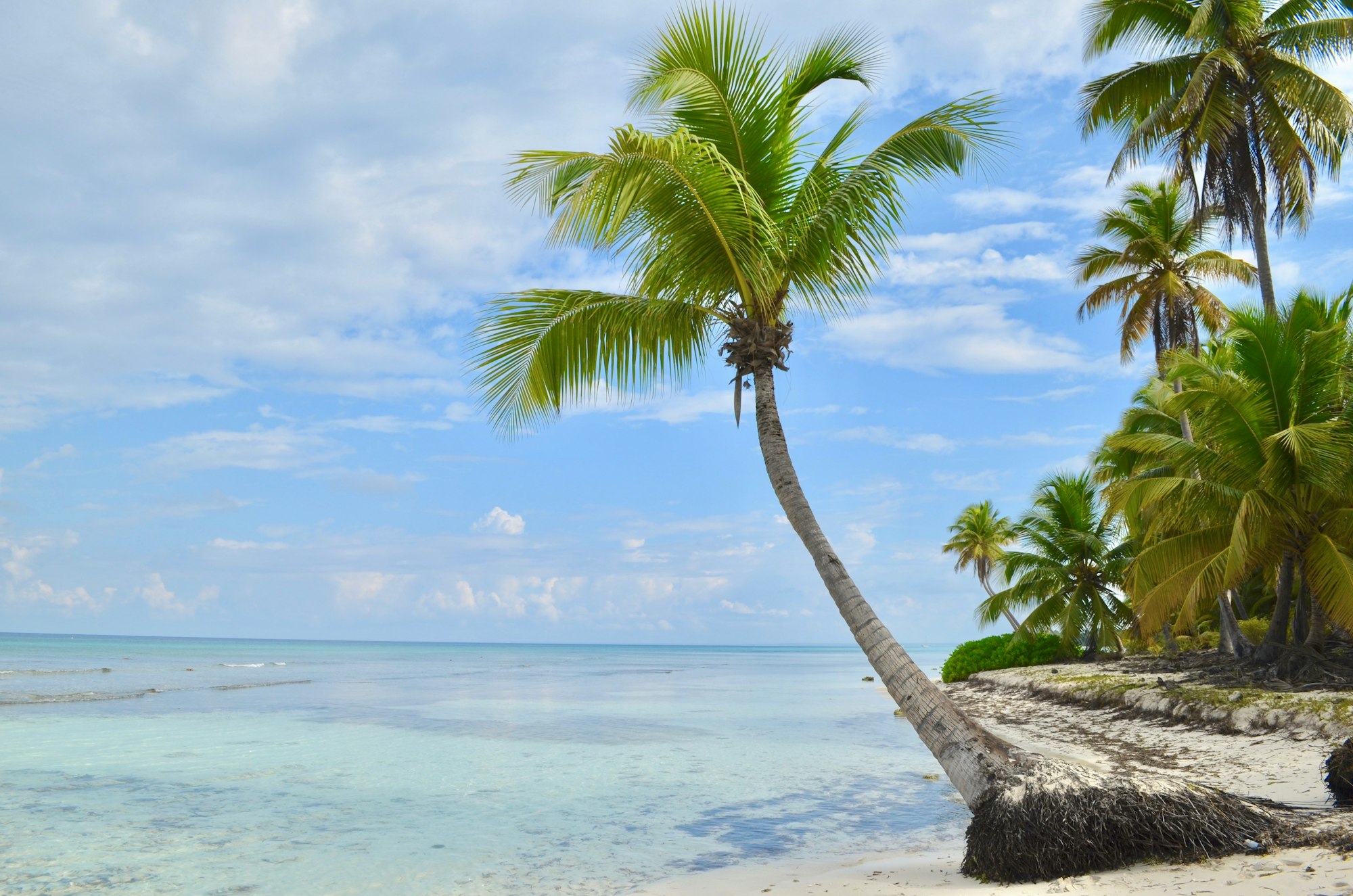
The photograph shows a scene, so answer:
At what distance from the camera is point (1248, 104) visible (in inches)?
591

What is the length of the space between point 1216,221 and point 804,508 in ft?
62.1

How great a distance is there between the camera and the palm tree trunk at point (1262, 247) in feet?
50.2

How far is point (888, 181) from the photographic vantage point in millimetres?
8234

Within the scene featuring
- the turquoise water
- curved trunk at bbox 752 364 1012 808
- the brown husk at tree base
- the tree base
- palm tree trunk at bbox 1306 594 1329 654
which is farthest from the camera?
palm tree trunk at bbox 1306 594 1329 654

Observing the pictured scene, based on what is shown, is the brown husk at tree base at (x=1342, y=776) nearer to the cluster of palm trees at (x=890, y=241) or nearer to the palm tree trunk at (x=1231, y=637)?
the cluster of palm trees at (x=890, y=241)

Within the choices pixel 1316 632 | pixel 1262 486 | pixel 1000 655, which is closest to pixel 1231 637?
pixel 1316 632

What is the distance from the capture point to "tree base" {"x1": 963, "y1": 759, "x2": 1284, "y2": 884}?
213 inches

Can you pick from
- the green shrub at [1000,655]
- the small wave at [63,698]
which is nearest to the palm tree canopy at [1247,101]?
the green shrub at [1000,655]

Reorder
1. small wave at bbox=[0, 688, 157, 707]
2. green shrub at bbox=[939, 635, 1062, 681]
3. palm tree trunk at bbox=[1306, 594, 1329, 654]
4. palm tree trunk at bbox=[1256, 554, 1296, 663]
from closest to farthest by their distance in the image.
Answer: palm tree trunk at bbox=[1256, 554, 1296, 663]
palm tree trunk at bbox=[1306, 594, 1329, 654]
small wave at bbox=[0, 688, 157, 707]
green shrub at bbox=[939, 635, 1062, 681]

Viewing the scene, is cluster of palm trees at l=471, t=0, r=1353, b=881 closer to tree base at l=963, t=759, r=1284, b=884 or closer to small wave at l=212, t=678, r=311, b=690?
tree base at l=963, t=759, r=1284, b=884

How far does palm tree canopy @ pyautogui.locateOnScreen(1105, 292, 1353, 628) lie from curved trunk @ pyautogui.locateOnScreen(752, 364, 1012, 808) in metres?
7.67

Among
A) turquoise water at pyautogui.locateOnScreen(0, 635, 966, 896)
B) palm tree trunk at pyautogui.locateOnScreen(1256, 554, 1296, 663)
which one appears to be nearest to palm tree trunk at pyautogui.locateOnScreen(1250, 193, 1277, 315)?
palm tree trunk at pyautogui.locateOnScreen(1256, 554, 1296, 663)

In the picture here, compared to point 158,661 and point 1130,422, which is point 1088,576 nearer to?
point 1130,422

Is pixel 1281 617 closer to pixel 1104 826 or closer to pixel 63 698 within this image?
pixel 1104 826
